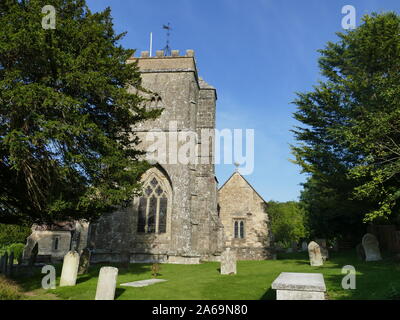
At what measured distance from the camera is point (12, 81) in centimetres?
921

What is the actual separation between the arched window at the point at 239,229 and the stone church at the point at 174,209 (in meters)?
0.28

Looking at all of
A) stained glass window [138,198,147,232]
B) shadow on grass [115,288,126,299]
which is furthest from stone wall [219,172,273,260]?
shadow on grass [115,288,126,299]

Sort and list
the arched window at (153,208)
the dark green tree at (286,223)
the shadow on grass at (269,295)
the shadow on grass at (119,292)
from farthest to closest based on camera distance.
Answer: the dark green tree at (286,223) → the arched window at (153,208) → the shadow on grass at (119,292) → the shadow on grass at (269,295)

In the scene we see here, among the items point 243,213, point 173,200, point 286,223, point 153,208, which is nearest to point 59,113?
point 173,200

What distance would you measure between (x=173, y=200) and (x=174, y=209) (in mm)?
659

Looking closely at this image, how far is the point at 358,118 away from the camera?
15094 millimetres

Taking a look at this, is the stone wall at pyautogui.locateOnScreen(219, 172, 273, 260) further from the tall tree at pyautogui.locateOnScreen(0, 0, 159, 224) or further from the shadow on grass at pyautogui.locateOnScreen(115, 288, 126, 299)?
the shadow on grass at pyautogui.locateOnScreen(115, 288, 126, 299)

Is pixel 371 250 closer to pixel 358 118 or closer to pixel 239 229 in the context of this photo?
pixel 358 118

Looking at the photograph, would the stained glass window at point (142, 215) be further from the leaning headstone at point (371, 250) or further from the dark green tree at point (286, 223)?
the dark green tree at point (286, 223)

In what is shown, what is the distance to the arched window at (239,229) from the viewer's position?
27.1 m

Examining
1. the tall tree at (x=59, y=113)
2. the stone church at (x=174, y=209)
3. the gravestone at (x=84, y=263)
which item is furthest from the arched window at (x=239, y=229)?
the tall tree at (x=59, y=113)

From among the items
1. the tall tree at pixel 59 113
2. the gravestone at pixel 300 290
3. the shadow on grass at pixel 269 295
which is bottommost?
the shadow on grass at pixel 269 295

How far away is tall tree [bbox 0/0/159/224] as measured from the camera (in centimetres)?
916
